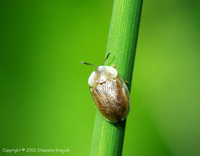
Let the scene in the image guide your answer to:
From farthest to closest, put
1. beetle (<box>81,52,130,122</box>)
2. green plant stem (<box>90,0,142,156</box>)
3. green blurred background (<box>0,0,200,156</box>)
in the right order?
green blurred background (<box>0,0,200,156</box>) → beetle (<box>81,52,130,122</box>) → green plant stem (<box>90,0,142,156</box>)

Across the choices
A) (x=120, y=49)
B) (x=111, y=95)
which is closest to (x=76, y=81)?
(x=111, y=95)

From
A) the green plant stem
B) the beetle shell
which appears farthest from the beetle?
the green plant stem

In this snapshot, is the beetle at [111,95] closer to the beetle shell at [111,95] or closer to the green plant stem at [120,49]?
the beetle shell at [111,95]

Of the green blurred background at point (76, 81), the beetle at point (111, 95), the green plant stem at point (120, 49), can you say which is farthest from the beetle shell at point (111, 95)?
the green blurred background at point (76, 81)

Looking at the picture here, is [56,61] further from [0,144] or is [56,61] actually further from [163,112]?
[163,112]

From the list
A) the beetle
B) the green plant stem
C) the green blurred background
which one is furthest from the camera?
the green blurred background

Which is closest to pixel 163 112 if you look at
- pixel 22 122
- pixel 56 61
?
pixel 56 61

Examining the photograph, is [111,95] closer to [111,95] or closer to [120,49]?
[111,95]

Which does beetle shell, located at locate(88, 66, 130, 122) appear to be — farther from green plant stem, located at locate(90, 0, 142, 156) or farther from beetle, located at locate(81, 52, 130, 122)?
green plant stem, located at locate(90, 0, 142, 156)
